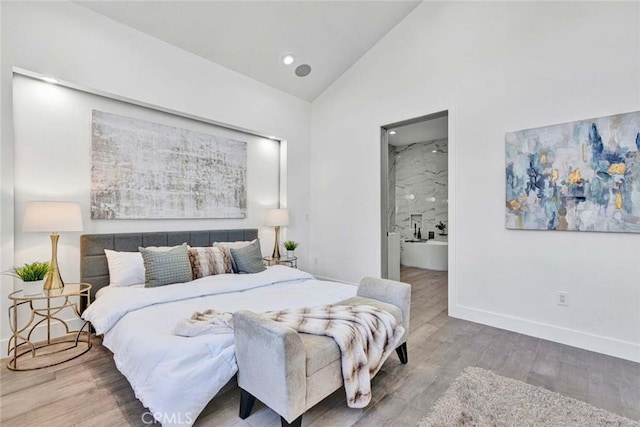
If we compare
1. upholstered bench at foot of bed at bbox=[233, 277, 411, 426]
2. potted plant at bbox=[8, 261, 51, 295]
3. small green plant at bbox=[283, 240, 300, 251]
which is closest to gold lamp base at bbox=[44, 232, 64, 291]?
potted plant at bbox=[8, 261, 51, 295]

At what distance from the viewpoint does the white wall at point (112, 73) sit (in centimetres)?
248

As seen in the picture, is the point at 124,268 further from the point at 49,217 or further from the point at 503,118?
the point at 503,118

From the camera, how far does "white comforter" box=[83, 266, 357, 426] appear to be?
1.57 metres

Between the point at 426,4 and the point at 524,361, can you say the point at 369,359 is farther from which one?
the point at 426,4

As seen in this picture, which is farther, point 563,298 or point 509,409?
point 563,298

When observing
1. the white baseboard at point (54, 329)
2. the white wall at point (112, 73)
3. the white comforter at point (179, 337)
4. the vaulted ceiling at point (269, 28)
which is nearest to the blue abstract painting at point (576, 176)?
the white comforter at point (179, 337)

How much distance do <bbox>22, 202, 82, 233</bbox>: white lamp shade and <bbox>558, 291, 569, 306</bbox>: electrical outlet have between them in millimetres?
4392

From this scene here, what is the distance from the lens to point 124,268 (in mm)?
2896

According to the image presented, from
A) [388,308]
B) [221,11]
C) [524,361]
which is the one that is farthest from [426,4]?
[524,361]

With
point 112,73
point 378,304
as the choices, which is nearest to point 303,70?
point 112,73

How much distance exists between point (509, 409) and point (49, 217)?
3.54 meters

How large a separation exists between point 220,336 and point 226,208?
8.45 feet

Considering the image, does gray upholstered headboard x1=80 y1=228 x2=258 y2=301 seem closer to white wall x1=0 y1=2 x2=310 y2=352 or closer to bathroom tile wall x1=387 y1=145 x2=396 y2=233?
white wall x1=0 y1=2 x2=310 y2=352

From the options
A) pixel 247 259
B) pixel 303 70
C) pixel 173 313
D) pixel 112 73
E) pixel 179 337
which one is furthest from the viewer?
pixel 303 70
